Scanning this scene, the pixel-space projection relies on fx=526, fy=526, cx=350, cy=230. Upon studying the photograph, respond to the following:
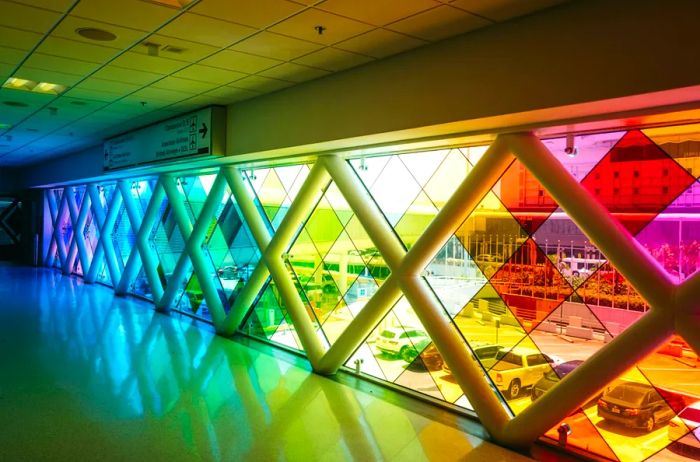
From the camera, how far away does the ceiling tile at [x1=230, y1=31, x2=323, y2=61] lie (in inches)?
198

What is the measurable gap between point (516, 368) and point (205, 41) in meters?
4.67

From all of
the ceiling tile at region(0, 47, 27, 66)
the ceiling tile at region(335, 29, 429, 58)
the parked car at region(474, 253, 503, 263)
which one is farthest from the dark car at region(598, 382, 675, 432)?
the ceiling tile at region(0, 47, 27, 66)

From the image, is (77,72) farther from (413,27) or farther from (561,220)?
(561,220)

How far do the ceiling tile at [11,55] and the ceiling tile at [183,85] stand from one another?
1.54 metres

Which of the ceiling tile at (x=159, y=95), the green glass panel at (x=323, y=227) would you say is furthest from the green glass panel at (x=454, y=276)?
the ceiling tile at (x=159, y=95)

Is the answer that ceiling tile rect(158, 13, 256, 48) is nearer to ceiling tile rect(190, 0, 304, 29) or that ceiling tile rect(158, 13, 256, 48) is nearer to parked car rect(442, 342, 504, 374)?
ceiling tile rect(190, 0, 304, 29)

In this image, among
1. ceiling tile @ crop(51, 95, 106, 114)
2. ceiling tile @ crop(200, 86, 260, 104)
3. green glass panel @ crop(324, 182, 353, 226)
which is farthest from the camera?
ceiling tile @ crop(51, 95, 106, 114)

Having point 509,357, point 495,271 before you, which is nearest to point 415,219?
point 495,271

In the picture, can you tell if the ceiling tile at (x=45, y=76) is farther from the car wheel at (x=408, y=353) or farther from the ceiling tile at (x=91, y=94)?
the car wheel at (x=408, y=353)

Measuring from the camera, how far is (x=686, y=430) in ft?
14.5

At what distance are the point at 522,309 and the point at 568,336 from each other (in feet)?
1.93

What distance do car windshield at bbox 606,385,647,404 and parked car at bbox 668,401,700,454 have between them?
31cm

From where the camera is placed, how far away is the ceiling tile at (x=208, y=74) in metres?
6.20

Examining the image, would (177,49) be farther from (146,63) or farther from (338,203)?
(338,203)
